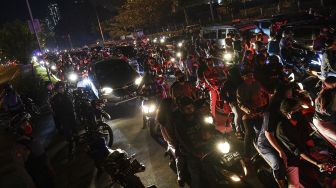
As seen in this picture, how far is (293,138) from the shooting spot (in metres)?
4.48

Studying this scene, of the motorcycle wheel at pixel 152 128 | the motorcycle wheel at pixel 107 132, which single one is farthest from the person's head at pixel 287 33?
the motorcycle wheel at pixel 107 132

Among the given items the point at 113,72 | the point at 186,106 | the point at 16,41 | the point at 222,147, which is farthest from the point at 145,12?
the point at 222,147

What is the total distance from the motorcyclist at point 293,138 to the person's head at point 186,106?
4.68 feet

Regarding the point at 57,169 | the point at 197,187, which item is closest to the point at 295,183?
the point at 197,187

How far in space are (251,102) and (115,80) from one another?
33.3ft

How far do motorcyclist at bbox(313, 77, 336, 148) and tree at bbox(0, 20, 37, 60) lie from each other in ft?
258

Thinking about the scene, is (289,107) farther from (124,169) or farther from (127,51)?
(127,51)

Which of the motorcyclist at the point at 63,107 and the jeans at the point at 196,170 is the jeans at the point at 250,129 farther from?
the motorcyclist at the point at 63,107

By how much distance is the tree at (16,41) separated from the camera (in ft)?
245

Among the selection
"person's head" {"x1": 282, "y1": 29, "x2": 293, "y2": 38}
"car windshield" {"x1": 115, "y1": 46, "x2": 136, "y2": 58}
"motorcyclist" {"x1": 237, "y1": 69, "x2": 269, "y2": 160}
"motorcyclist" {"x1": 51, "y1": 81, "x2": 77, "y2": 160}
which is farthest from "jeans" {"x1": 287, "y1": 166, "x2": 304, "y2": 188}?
"car windshield" {"x1": 115, "y1": 46, "x2": 136, "y2": 58}

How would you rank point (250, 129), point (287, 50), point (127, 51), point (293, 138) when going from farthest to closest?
point (127, 51) → point (287, 50) → point (250, 129) → point (293, 138)

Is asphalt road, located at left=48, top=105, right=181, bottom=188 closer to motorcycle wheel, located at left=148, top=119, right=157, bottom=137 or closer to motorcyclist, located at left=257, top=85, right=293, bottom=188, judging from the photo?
motorcycle wheel, located at left=148, top=119, right=157, bottom=137

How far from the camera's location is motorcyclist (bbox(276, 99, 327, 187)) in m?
4.45

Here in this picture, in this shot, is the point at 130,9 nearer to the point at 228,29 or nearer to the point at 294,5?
the point at 294,5
